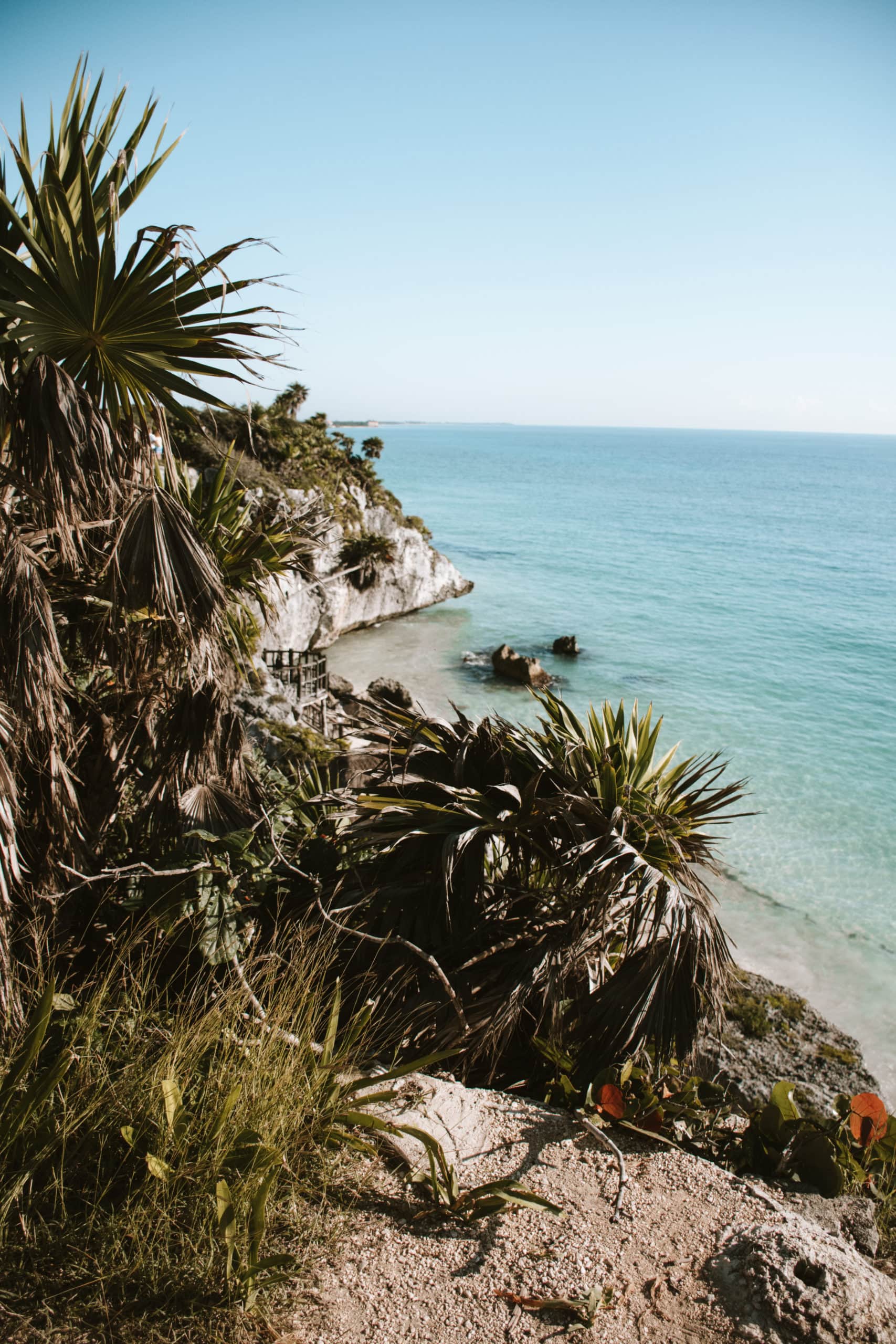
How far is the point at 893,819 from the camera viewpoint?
54.6 feet

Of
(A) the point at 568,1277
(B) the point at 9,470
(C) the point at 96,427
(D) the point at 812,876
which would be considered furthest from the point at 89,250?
(D) the point at 812,876

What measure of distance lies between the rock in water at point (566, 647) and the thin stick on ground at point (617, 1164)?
80.7 ft

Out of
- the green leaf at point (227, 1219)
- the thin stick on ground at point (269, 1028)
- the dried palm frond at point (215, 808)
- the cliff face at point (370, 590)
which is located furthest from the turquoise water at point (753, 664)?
the green leaf at point (227, 1219)

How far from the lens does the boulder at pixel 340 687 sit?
19.2 m

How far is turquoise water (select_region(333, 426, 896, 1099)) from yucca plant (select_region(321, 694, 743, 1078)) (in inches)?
77.6

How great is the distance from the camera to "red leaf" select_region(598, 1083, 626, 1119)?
12.7 ft

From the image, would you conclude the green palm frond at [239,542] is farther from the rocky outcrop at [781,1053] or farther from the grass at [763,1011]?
the grass at [763,1011]

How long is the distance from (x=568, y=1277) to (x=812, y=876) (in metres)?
12.3

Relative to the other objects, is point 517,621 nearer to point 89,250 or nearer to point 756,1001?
point 756,1001

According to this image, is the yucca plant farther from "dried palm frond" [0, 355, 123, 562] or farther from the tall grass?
"dried palm frond" [0, 355, 123, 562]

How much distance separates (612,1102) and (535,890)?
1.16 m

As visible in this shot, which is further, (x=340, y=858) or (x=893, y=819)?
(x=893, y=819)

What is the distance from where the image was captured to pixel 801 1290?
2.85 m

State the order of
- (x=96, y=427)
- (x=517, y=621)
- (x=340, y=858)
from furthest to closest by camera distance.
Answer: (x=517, y=621)
(x=340, y=858)
(x=96, y=427)
